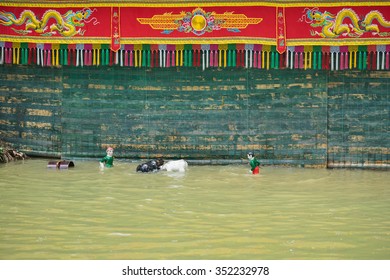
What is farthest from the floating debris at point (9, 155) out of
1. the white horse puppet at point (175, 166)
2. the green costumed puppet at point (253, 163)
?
the green costumed puppet at point (253, 163)

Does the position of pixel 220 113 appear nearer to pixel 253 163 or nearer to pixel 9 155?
pixel 253 163

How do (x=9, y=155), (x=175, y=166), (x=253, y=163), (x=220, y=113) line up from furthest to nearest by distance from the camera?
(x=9, y=155) < (x=220, y=113) < (x=175, y=166) < (x=253, y=163)

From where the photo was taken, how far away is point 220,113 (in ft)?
41.4

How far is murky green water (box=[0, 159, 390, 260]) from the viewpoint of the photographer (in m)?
6.91

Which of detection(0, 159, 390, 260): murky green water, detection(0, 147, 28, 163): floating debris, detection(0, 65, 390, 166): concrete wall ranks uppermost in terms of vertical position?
detection(0, 65, 390, 166): concrete wall

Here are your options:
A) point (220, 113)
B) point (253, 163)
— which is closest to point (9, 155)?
point (220, 113)

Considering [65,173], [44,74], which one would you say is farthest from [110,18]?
[65,173]

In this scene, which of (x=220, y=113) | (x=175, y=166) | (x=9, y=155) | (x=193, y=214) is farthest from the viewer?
(x=9, y=155)

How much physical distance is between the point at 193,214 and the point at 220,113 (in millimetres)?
4419

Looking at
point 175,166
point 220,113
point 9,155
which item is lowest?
point 175,166

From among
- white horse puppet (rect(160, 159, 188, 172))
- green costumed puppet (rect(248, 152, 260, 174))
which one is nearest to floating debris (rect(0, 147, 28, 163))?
white horse puppet (rect(160, 159, 188, 172))

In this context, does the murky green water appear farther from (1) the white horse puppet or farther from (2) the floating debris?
(2) the floating debris

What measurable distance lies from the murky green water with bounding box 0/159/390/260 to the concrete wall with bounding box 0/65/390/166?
0.71m

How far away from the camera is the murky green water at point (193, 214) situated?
6914mm
